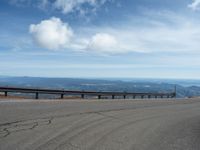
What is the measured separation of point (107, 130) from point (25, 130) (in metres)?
2.52

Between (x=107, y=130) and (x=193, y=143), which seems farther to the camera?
(x=107, y=130)

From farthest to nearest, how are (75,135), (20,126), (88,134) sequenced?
(20,126), (88,134), (75,135)

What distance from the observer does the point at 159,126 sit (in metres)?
11.3

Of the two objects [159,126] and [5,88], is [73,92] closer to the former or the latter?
[5,88]

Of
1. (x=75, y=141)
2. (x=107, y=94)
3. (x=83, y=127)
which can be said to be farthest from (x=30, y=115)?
(x=107, y=94)

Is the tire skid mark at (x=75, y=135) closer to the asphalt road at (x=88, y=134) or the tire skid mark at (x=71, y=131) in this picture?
the asphalt road at (x=88, y=134)

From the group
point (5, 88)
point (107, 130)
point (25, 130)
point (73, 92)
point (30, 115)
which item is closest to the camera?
point (25, 130)

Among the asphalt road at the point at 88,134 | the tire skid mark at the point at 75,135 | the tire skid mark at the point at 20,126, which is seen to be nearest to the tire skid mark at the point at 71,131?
the asphalt road at the point at 88,134

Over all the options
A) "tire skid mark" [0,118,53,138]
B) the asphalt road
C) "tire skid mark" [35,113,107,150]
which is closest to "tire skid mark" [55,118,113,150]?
the asphalt road

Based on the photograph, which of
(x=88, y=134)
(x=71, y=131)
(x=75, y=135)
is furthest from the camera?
(x=71, y=131)

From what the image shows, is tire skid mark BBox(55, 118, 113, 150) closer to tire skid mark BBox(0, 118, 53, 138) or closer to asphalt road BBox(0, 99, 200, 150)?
asphalt road BBox(0, 99, 200, 150)

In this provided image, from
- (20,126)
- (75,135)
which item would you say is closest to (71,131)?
(75,135)

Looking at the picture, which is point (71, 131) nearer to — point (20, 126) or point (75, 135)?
point (75, 135)

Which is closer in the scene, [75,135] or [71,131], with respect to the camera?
[75,135]
